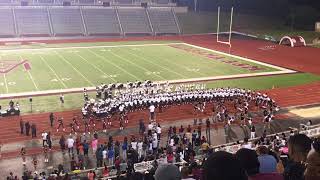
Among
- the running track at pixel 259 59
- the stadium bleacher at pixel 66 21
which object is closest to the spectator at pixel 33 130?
the running track at pixel 259 59

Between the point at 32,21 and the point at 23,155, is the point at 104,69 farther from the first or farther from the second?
the point at 32,21

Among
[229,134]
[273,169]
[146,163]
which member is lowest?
[229,134]

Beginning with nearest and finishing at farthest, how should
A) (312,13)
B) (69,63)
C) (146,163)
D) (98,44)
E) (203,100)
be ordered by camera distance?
(146,163) < (203,100) < (69,63) < (98,44) < (312,13)

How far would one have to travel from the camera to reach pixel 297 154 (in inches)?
185

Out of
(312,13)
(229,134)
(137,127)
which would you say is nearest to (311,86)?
(229,134)

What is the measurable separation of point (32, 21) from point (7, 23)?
3150 millimetres

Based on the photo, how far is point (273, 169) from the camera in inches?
198

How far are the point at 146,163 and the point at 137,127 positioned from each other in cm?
778

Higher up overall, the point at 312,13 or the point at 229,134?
the point at 312,13

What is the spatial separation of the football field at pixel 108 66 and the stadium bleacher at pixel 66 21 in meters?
8.12

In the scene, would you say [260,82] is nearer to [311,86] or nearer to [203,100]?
[311,86]

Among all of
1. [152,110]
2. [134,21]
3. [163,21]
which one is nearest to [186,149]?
[152,110]

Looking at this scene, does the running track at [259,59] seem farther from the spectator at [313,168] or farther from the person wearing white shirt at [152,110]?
the spectator at [313,168]

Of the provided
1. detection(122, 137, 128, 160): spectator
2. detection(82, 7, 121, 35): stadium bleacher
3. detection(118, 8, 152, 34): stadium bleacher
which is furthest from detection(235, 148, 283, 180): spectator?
detection(118, 8, 152, 34): stadium bleacher
